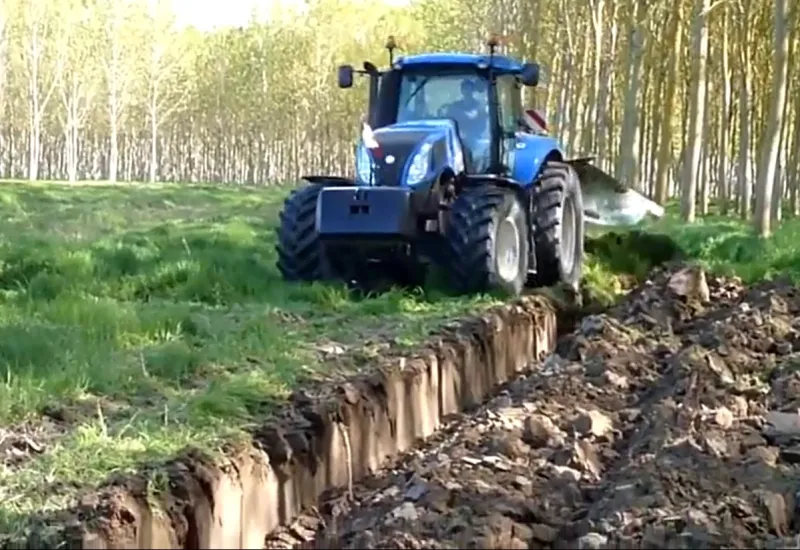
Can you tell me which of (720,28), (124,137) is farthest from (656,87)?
(124,137)

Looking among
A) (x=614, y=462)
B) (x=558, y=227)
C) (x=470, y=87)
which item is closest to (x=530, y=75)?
(x=470, y=87)

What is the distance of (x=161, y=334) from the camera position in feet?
24.0

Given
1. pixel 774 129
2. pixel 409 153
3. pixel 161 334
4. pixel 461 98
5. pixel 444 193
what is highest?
pixel 461 98

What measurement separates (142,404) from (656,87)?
18927mm

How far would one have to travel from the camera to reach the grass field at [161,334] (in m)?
4.97

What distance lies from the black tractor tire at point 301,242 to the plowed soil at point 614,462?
2.74m

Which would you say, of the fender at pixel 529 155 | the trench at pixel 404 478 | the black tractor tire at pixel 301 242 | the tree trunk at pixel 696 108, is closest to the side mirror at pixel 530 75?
the fender at pixel 529 155

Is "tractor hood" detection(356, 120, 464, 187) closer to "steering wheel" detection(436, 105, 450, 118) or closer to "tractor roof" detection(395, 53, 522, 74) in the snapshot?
"steering wheel" detection(436, 105, 450, 118)

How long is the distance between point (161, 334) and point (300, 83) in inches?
1583

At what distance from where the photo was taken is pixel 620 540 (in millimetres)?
3740

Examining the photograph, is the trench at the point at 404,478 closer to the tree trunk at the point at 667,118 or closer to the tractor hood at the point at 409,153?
the tractor hood at the point at 409,153

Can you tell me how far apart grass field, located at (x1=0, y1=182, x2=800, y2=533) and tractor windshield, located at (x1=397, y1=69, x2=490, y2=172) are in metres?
1.41

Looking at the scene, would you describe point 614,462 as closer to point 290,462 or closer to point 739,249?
point 290,462

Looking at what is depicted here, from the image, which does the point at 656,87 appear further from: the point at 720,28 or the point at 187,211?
the point at 187,211
